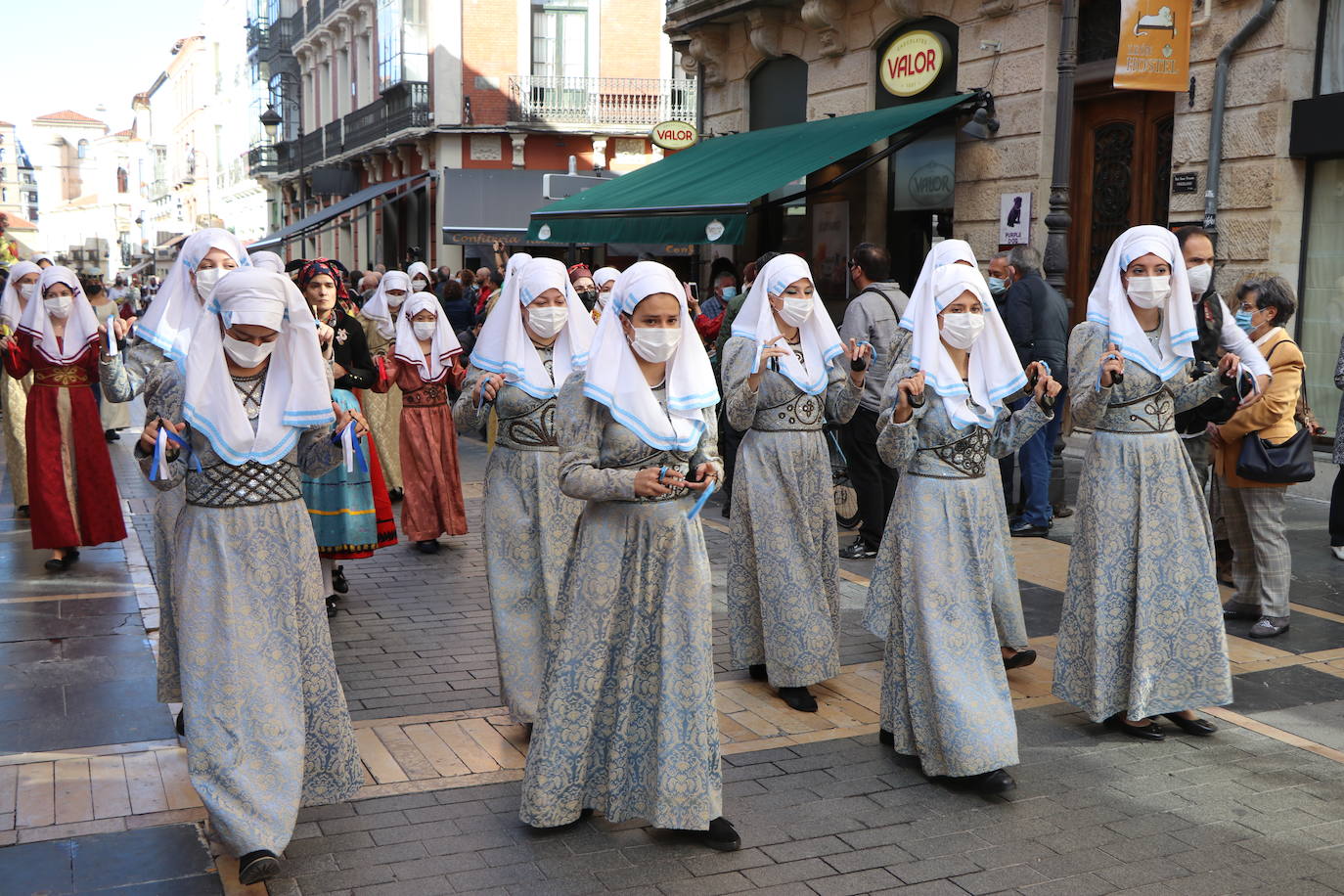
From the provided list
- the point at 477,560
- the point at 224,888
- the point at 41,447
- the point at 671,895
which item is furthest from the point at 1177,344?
the point at 41,447

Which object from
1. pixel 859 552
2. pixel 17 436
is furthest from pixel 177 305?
pixel 17 436

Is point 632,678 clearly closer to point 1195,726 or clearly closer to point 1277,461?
point 1195,726

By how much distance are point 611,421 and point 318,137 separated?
39.6 metres

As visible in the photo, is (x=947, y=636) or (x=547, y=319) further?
(x=547, y=319)

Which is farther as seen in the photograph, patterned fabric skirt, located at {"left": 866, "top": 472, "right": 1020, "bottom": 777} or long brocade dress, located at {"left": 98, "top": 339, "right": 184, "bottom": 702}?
patterned fabric skirt, located at {"left": 866, "top": 472, "right": 1020, "bottom": 777}

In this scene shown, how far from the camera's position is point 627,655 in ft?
14.6

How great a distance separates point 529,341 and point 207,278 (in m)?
1.36

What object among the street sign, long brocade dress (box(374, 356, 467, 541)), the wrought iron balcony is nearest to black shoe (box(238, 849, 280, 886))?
long brocade dress (box(374, 356, 467, 541))

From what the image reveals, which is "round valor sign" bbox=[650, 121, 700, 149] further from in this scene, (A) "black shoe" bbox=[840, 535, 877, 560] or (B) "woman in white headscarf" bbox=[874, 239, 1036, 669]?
(B) "woman in white headscarf" bbox=[874, 239, 1036, 669]

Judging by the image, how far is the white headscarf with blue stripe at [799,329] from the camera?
20.1ft

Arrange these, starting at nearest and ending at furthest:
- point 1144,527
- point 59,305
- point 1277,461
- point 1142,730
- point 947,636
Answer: point 947,636
point 1144,527
point 1142,730
point 1277,461
point 59,305

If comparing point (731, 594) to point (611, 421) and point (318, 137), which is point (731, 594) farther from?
point (318, 137)

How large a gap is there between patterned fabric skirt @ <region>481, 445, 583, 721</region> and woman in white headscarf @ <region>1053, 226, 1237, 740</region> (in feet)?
7.26

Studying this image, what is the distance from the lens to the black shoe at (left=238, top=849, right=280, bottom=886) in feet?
13.5
